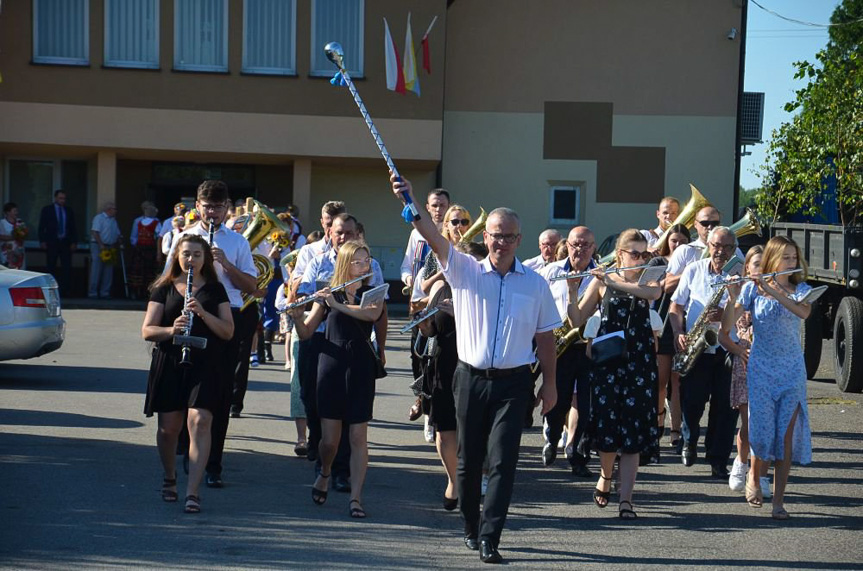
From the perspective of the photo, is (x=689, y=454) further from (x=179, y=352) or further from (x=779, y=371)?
(x=179, y=352)

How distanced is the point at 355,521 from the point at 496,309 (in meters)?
1.70

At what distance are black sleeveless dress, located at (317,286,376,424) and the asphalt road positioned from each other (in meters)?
0.64

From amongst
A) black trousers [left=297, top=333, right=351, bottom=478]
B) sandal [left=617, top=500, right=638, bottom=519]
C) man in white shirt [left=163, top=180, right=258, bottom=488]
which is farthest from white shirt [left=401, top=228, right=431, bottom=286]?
sandal [left=617, top=500, right=638, bottom=519]

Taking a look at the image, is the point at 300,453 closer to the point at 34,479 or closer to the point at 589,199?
the point at 34,479

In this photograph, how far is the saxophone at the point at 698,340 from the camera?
348 inches

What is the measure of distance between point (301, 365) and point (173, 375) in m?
1.45

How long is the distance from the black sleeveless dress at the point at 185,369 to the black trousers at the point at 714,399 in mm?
3525

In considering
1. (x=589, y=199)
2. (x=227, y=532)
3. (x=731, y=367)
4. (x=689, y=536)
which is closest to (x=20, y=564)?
(x=227, y=532)

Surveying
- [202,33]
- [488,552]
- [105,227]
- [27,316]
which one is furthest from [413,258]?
[202,33]

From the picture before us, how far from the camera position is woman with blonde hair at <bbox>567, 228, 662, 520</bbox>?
778 cm

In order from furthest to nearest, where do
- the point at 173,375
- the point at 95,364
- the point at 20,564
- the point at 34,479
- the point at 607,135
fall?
the point at 607,135, the point at 95,364, the point at 34,479, the point at 173,375, the point at 20,564

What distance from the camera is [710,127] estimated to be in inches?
1029

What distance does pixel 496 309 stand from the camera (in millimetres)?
6656

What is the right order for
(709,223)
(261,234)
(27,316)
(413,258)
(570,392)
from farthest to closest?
(27,316) → (261,234) → (709,223) → (413,258) → (570,392)
